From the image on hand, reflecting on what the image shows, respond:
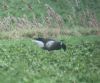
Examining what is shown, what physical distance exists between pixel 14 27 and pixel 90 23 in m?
4.08

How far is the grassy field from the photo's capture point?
7.79 meters

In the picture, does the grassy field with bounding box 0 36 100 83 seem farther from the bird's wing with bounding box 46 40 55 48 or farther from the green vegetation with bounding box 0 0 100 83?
the bird's wing with bounding box 46 40 55 48

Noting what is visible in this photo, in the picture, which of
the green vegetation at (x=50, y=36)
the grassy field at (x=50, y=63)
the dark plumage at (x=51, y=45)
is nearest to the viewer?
the grassy field at (x=50, y=63)

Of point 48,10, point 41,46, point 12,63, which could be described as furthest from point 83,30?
point 12,63

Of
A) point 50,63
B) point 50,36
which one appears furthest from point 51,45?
point 50,63

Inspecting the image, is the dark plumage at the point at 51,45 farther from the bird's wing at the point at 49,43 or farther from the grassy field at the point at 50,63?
the grassy field at the point at 50,63

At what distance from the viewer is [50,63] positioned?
9992 millimetres

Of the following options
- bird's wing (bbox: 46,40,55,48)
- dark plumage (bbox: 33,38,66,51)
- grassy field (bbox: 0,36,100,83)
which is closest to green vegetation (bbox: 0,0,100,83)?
grassy field (bbox: 0,36,100,83)

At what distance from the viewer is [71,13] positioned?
1920cm

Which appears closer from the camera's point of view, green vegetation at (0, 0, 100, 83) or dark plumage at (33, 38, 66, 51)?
green vegetation at (0, 0, 100, 83)

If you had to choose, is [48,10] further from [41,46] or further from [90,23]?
[41,46]

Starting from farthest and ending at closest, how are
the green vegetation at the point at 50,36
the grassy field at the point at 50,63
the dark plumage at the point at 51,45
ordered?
the dark plumage at the point at 51,45 → the green vegetation at the point at 50,36 → the grassy field at the point at 50,63

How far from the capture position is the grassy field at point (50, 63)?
25.6 ft

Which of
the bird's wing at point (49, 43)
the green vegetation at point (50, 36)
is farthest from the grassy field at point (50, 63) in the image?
the bird's wing at point (49, 43)
